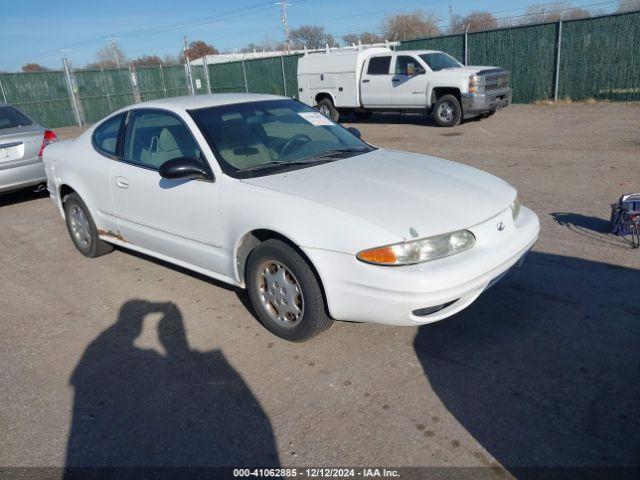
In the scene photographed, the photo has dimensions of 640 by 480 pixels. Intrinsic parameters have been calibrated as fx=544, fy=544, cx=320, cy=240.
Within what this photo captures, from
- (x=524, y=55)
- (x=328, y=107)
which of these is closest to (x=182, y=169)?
(x=328, y=107)

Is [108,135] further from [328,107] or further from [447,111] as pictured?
[328,107]

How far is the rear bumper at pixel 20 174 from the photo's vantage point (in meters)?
7.80

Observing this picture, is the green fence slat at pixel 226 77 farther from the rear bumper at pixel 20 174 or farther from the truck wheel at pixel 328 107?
the rear bumper at pixel 20 174

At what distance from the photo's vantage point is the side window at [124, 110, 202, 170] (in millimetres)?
4291

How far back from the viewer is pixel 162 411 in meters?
3.13

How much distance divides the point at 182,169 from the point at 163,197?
580 millimetres

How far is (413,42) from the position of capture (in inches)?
806

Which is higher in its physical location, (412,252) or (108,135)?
(108,135)

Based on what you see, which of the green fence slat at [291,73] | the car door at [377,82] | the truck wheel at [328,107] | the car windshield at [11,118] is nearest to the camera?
the car windshield at [11,118]

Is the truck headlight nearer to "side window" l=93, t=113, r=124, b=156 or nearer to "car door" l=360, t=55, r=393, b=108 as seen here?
"car door" l=360, t=55, r=393, b=108

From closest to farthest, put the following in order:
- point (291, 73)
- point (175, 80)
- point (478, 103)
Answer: point (478, 103), point (291, 73), point (175, 80)

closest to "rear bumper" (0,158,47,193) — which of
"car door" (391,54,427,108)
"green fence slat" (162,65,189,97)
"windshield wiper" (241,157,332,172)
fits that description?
"windshield wiper" (241,157,332,172)

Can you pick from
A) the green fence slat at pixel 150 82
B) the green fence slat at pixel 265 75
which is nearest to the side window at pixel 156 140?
the green fence slat at pixel 265 75

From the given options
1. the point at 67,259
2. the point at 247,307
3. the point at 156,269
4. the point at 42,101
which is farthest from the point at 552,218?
the point at 42,101
